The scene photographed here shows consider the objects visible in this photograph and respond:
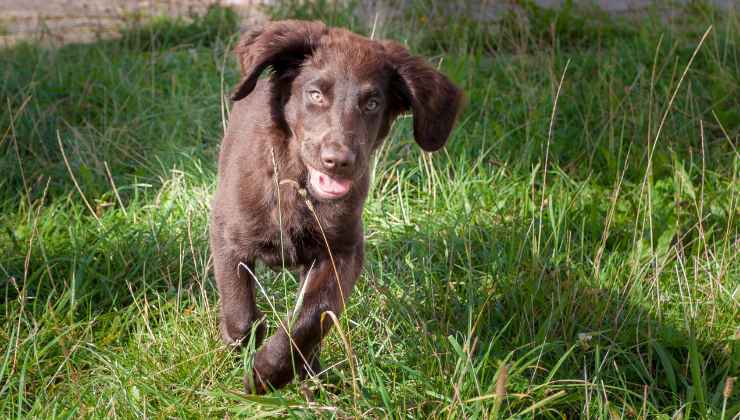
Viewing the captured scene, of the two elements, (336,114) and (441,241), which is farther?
(441,241)

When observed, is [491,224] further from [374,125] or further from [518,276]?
[374,125]

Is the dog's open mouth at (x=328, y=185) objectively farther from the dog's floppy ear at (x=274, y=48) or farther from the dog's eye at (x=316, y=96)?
the dog's floppy ear at (x=274, y=48)

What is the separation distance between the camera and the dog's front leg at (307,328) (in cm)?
274

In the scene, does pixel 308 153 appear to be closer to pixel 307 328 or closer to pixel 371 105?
pixel 371 105

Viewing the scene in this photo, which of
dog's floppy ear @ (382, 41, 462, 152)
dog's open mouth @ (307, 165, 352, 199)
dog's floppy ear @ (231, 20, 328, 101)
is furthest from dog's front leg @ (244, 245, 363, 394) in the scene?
dog's floppy ear @ (231, 20, 328, 101)

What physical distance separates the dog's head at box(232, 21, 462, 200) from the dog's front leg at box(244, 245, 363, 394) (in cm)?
26

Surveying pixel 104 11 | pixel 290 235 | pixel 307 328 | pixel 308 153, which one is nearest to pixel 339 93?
pixel 308 153

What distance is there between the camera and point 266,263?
3.11m

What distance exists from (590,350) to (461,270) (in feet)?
2.43

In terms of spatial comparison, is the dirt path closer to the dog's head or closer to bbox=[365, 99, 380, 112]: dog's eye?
the dog's head

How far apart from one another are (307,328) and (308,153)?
0.53m

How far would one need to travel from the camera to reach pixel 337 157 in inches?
107

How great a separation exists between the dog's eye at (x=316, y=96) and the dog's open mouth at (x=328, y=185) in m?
0.21

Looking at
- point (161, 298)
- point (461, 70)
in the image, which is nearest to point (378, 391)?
point (161, 298)
